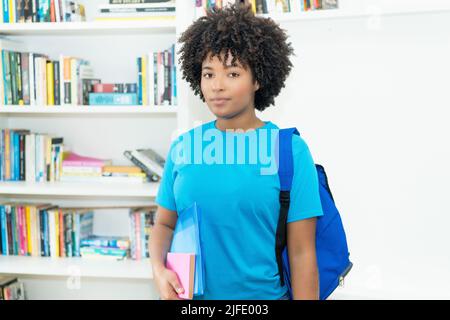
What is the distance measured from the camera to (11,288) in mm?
2381

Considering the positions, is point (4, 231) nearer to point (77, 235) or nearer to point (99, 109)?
point (77, 235)

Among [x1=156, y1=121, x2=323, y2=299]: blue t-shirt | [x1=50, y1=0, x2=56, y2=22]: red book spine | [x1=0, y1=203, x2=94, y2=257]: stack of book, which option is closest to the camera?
[x1=156, y1=121, x2=323, y2=299]: blue t-shirt

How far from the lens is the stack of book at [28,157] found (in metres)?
2.30

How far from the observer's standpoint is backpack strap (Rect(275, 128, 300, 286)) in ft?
3.97

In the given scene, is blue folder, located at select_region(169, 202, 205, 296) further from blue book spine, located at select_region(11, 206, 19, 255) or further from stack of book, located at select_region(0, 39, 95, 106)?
blue book spine, located at select_region(11, 206, 19, 255)

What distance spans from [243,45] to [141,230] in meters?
1.19

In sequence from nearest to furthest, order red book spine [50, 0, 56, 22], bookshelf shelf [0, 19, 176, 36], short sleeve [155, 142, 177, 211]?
short sleeve [155, 142, 177, 211], bookshelf shelf [0, 19, 176, 36], red book spine [50, 0, 56, 22]

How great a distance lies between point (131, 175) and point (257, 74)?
3.56ft

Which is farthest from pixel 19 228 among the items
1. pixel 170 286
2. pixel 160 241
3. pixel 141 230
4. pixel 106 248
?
pixel 170 286

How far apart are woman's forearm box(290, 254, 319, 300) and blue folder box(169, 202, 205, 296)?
0.69 ft

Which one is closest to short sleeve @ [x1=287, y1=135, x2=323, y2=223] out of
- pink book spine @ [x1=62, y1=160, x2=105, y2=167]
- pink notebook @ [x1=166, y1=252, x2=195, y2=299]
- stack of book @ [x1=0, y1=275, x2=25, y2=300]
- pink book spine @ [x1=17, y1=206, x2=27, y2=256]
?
pink notebook @ [x1=166, y1=252, x2=195, y2=299]
